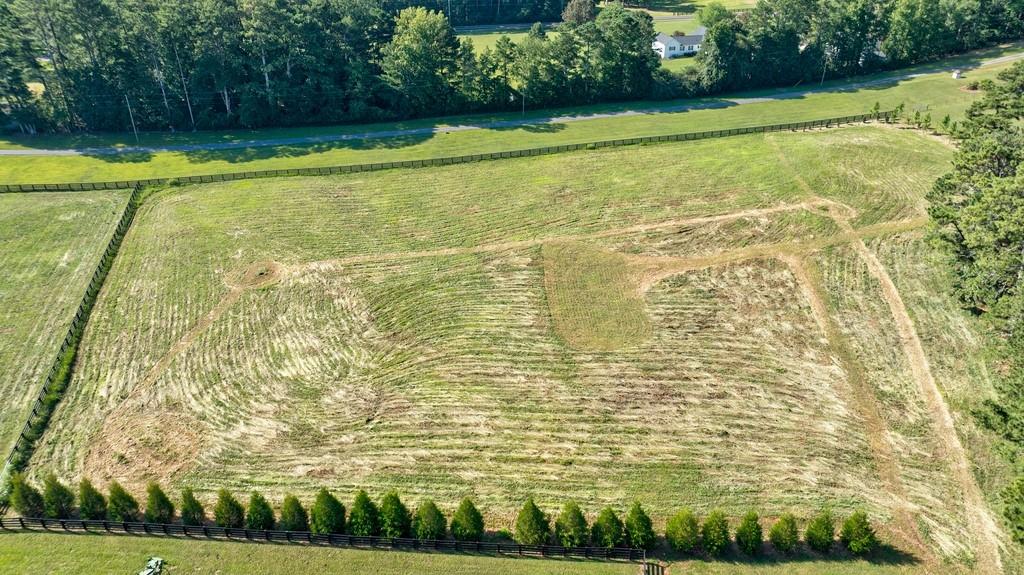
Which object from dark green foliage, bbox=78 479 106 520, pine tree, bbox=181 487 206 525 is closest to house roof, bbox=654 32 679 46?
pine tree, bbox=181 487 206 525

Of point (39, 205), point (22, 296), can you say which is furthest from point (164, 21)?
point (22, 296)

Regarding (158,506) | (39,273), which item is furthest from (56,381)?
(39,273)

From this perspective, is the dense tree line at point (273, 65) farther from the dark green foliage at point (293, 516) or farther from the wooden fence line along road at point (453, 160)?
the dark green foliage at point (293, 516)

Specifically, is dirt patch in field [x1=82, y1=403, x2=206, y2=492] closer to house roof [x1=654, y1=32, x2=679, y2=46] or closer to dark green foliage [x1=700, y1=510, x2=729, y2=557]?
dark green foliage [x1=700, y1=510, x2=729, y2=557]

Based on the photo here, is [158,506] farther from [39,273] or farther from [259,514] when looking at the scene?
[39,273]

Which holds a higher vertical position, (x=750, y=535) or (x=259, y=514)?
(x=259, y=514)

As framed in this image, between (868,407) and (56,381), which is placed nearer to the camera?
(868,407)
